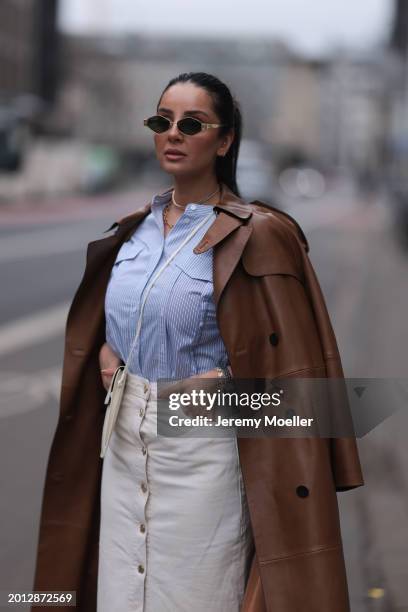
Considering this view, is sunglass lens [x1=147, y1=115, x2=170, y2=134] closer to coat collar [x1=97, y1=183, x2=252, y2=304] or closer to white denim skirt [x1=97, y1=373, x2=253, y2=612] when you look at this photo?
coat collar [x1=97, y1=183, x2=252, y2=304]

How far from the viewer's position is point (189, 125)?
2.81m

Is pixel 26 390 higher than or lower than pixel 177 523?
higher

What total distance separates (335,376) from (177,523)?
54 centimetres

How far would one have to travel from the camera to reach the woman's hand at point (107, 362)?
9.70ft

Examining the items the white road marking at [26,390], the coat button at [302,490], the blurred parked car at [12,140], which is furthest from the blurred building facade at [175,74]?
the coat button at [302,490]

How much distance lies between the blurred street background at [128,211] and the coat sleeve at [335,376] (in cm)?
63

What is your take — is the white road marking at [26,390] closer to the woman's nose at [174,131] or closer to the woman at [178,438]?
the woman at [178,438]

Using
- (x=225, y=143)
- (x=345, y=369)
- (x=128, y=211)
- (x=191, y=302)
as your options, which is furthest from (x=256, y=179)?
(x=191, y=302)

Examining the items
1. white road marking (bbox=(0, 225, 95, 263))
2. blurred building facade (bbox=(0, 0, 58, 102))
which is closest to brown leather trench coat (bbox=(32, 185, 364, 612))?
white road marking (bbox=(0, 225, 95, 263))

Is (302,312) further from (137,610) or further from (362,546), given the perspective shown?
(362,546)

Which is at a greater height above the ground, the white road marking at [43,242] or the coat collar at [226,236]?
the white road marking at [43,242]

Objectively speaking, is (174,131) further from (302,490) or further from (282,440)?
(302,490)

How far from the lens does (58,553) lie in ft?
10.4

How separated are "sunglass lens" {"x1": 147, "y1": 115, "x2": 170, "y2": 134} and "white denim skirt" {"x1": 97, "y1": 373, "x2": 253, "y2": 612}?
2.09ft
